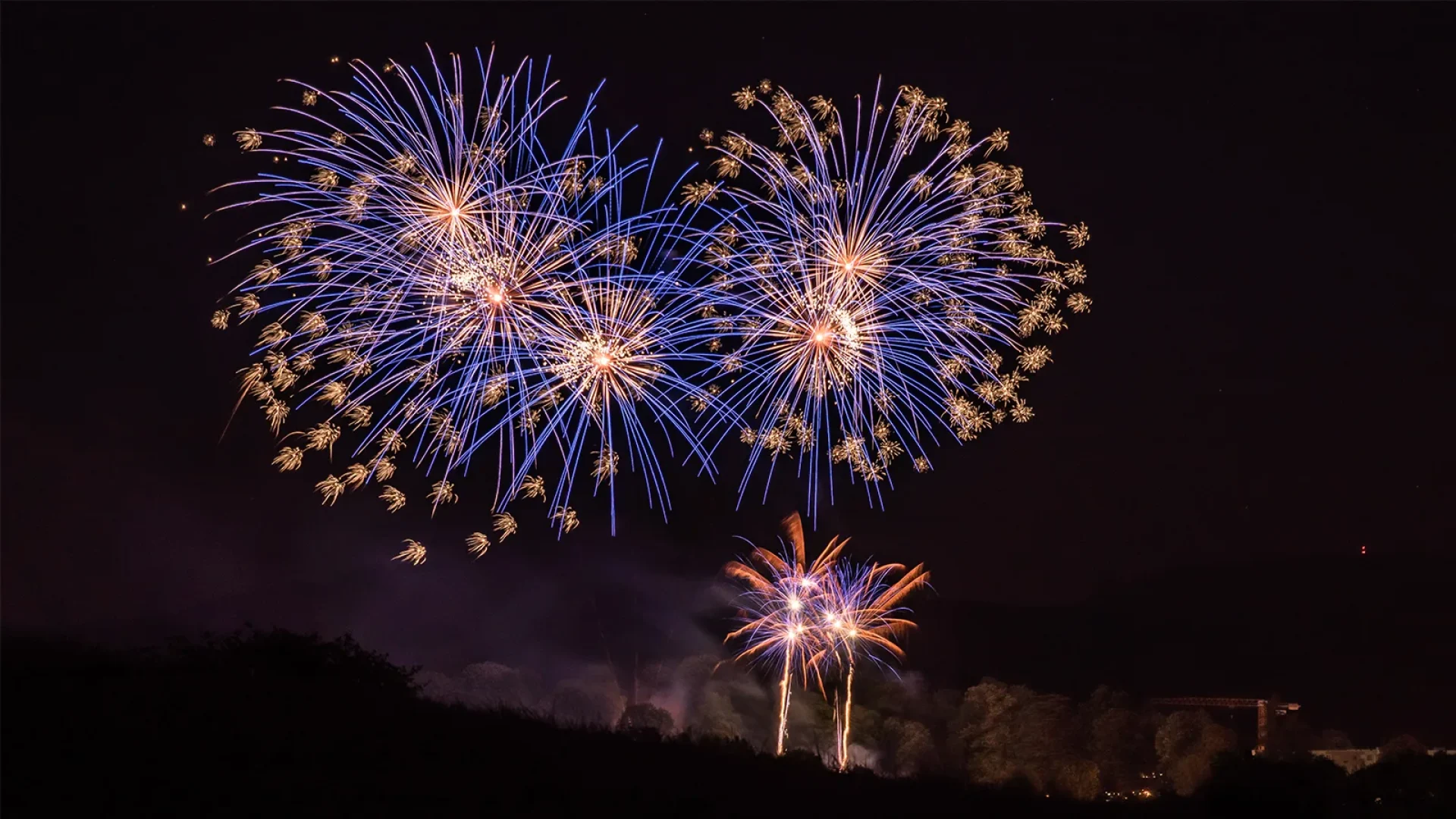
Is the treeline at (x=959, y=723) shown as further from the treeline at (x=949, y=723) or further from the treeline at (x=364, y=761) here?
the treeline at (x=364, y=761)

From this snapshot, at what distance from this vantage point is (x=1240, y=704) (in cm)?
8038

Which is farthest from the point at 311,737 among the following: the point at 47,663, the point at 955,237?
the point at 955,237

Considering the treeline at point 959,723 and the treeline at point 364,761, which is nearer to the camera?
the treeline at point 364,761

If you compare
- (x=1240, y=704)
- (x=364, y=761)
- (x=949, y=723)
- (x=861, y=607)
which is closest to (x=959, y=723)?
(x=949, y=723)

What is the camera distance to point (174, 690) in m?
13.4

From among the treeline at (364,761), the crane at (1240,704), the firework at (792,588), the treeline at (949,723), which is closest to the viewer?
the treeline at (364,761)

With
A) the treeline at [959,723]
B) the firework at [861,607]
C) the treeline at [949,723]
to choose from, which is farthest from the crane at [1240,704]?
the firework at [861,607]

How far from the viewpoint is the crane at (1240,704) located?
257 feet

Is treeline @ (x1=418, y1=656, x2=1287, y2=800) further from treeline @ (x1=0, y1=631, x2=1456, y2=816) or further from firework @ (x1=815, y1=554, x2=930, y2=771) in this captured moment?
treeline @ (x1=0, y1=631, x2=1456, y2=816)

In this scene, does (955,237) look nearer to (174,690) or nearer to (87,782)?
(174,690)

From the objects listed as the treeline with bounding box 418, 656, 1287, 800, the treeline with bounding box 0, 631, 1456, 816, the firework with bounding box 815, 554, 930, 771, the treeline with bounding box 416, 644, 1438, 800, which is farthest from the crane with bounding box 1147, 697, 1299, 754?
the treeline with bounding box 0, 631, 1456, 816

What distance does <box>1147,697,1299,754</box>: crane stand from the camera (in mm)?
78375

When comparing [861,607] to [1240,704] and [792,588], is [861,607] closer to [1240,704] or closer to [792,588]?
[792,588]

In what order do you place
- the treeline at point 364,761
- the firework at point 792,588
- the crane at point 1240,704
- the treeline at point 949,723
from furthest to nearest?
the crane at point 1240,704 < the treeline at point 949,723 < the firework at point 792,588 < the treeline at point 364,761
